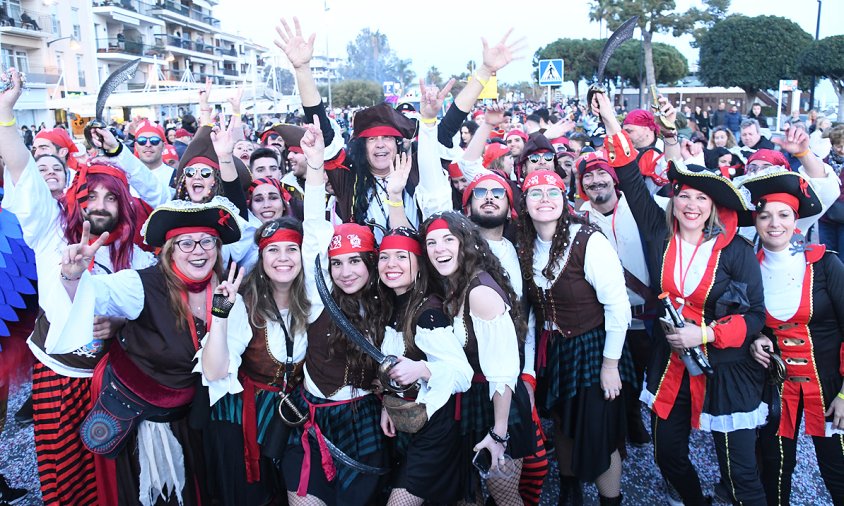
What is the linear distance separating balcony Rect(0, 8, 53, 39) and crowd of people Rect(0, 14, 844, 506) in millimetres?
34504

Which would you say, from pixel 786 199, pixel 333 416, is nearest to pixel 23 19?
pixel 333 416

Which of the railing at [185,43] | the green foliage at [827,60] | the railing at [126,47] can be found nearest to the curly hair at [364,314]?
the green foliage at [827,60]

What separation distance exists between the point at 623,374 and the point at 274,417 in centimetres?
198

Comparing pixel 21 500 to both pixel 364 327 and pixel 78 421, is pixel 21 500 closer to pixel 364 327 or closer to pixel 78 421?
pixel 78 421

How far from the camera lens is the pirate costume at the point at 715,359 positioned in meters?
2.84

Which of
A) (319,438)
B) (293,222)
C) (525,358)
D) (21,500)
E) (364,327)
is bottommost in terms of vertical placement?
(21,500)

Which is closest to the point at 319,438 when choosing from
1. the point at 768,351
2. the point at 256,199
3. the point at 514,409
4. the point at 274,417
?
the point at 274,417

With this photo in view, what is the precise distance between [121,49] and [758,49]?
40.7m

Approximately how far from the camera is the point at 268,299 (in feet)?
9.80

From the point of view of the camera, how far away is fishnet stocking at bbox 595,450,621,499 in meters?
3.22

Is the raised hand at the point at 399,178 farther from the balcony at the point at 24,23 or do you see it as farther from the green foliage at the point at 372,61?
the green foliage at the point at 372,61

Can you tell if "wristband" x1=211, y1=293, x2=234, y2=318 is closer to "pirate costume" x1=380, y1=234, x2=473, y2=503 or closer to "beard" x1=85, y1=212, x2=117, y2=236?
"pirate costume" x1=380, y1=234, x2=473, y2=503

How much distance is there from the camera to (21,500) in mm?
3670

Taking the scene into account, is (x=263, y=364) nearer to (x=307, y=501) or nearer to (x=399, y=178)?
(x=307, y=501)
